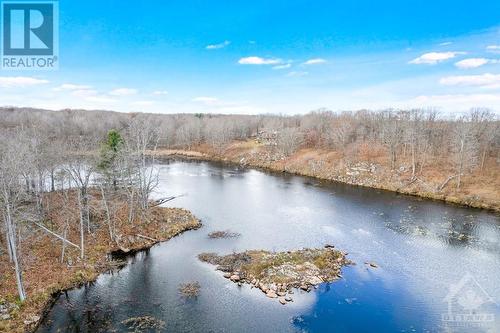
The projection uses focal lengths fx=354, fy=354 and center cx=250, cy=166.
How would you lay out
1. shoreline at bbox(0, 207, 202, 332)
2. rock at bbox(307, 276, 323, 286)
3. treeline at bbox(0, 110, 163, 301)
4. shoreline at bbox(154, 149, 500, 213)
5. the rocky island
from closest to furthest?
1. shoreline at bbox(0, 207, 202, 332)
2. the rocky island
3. rock at bbox(307, 276, 323, 286)
4. treeline at bbox(0, 110, 163, 301)
5. shoreline at bbox(154, 149, 500, 213)

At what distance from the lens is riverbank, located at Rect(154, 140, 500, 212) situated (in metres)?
54.1

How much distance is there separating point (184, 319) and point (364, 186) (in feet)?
165

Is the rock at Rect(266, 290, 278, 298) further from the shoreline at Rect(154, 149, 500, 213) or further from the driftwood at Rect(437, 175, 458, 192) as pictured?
the driftwood at Rect(437, 175, 458, 192)

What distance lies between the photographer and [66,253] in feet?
96.9

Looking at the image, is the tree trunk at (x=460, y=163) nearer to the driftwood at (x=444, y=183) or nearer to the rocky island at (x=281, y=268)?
the driftwood at (x=444, y=183)

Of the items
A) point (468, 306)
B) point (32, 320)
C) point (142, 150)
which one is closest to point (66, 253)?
point (32, 320)

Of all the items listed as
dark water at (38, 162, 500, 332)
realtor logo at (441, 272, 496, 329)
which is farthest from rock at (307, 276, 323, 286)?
realtor logo at (441, 272, 496, 329)

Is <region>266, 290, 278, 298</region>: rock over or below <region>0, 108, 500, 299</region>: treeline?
→ below

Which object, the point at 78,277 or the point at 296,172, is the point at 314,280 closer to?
the point at 78,277

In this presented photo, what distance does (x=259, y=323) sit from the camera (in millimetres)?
22312

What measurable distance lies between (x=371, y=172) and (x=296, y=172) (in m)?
17.4

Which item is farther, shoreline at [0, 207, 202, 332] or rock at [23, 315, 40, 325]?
shoreline at [0, 207, 202, 332]

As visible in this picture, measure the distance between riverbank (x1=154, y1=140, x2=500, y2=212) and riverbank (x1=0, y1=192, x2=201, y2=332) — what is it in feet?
126

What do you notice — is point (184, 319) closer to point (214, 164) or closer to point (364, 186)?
point (364, 186)
